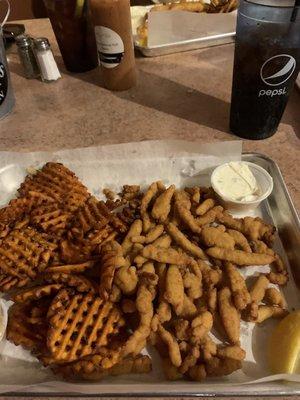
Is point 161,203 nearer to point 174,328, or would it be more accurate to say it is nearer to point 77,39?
point 174,328

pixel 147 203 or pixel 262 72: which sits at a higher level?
pixel 262 72

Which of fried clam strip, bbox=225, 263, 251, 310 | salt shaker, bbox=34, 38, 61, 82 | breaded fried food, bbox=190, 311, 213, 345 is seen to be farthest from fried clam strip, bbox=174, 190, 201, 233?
salt shaker, bbox=34, 38, 61, 82

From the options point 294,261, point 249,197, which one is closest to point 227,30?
point 249,197

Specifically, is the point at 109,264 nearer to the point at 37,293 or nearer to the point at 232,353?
the point at 37,293

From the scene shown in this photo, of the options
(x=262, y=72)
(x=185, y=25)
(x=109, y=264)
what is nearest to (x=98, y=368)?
(x=109, y=264)

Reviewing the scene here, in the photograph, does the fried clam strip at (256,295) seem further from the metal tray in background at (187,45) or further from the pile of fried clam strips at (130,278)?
the metal tray in background at (187,45)

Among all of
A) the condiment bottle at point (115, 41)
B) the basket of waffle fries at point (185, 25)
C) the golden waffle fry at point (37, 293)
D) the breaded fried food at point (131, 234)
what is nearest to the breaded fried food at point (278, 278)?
the breaded fried food at point (131, 234)

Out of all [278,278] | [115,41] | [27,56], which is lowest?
[278,278]
